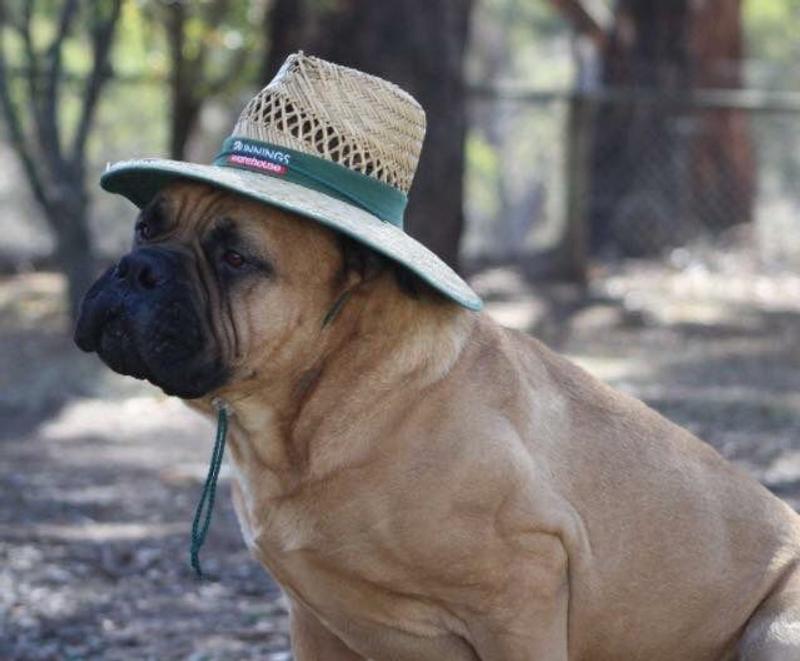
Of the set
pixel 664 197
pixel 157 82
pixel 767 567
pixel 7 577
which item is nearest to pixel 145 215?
pixel 767 567

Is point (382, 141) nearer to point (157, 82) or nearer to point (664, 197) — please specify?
point (157, 82)

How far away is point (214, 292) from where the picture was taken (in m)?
3.87

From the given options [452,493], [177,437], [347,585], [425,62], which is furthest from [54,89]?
[452,493]

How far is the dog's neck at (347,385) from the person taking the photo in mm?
3988

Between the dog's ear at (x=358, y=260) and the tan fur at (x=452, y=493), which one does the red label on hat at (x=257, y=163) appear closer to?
the tan fur at (x=452, y=493)

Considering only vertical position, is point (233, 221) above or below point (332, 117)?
below

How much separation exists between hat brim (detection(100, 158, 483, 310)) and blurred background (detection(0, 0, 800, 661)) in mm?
1910

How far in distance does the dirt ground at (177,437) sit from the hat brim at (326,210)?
1.90 m

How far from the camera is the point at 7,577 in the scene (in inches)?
239

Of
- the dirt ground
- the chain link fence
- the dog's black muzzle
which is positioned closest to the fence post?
the chain link fence

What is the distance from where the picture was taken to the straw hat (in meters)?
3.98

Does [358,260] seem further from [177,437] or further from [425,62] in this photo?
[425,62]

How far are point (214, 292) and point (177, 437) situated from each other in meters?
Result: 5.01

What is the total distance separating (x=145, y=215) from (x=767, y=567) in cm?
182
